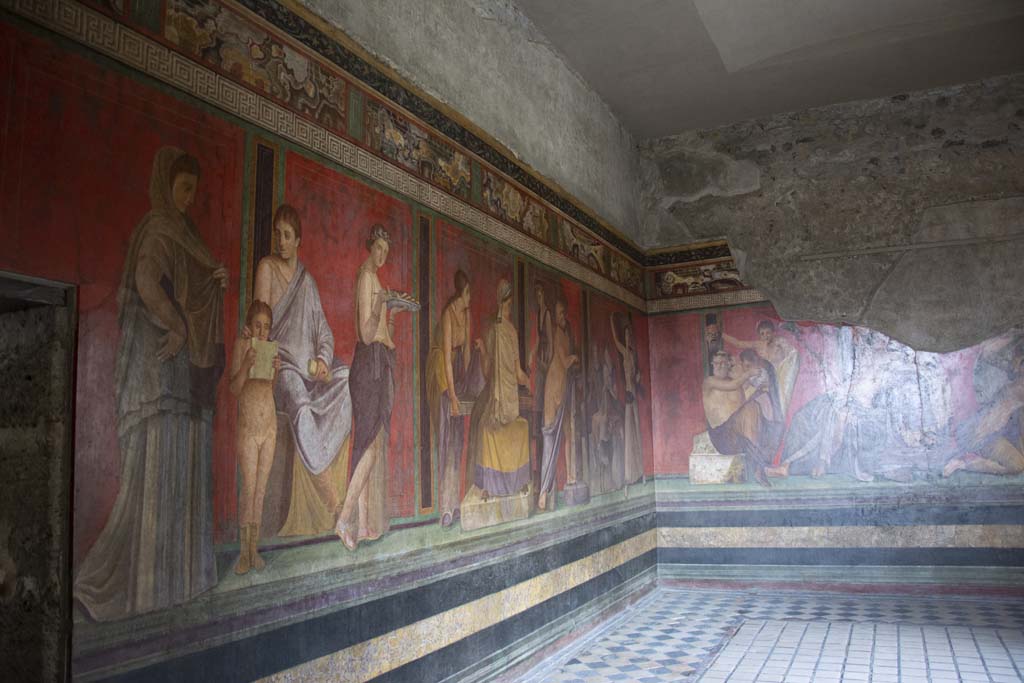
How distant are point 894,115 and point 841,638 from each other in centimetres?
483

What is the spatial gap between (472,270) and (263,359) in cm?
189

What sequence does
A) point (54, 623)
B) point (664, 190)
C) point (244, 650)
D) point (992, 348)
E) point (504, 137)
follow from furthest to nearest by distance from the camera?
point (664, 190) → point (992, 348) → point (504, 137) → point (244, 650) → point (54, 623)

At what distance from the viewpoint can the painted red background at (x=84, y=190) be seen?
88.6 inches

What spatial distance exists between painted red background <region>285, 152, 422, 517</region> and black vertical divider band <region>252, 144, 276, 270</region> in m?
0.11

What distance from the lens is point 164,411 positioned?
2.63 m

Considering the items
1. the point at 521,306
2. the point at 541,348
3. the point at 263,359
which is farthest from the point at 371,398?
the point at 541,348

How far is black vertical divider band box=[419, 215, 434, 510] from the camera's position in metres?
4.11

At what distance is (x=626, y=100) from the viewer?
7.45 m

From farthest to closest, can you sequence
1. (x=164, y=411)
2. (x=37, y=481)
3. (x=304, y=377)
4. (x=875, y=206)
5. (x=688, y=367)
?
1. (x=688, y=367)
2. (x=875, y=206)
3. (x=304, y=377)
4. (x=164, y=411)
5. (x=37, y=481)

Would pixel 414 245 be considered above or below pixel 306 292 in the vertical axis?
above

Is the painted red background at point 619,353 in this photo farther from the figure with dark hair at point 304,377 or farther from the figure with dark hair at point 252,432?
the figure with dark hair at point 252,432

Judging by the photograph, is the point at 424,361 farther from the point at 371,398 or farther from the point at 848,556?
the point at 848,556

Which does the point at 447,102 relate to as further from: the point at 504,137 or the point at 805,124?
the point at 805,124

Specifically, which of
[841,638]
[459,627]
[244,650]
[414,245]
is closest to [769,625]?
[841,638]
